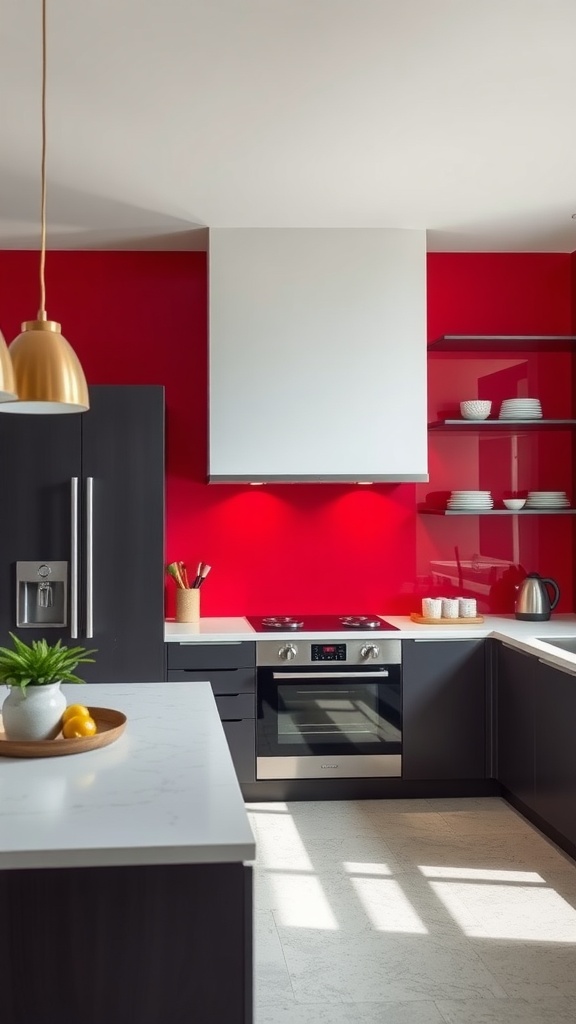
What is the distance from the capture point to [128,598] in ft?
14.8

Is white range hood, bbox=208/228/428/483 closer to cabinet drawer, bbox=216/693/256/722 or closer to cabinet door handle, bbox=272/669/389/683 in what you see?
cabinet door handle, bbox=272/669/389/683

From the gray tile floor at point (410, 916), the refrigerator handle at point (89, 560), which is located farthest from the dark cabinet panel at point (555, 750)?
the refrigerator handle at point (89, 560)

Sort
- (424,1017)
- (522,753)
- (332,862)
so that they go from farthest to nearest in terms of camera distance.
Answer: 1. (522,753)
2. (332,862)
3. (424,1017)

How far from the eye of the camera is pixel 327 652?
4.62m

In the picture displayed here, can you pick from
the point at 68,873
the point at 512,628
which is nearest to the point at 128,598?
the point at 512,628

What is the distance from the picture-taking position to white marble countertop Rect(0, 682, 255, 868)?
1664 mm

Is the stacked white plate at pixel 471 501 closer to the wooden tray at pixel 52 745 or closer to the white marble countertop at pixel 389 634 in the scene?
the white marble countertop at pixel 389 634

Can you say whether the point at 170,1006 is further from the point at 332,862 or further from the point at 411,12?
the point at 411,12

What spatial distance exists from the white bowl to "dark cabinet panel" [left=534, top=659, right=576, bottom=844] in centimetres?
139

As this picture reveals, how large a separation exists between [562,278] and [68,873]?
4.42 meters

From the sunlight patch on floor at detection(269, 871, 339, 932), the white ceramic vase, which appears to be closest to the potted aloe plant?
the white ceramic vase

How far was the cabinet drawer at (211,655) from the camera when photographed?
4.56 meters

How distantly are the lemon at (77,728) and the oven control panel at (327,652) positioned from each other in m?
2.31

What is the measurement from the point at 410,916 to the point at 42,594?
2.19 m
